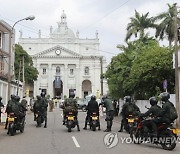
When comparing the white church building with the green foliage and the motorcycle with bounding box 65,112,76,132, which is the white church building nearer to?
the green foliage

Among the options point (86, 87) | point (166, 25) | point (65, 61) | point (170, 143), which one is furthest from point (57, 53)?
point (170, 143)

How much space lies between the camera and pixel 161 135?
10.6m

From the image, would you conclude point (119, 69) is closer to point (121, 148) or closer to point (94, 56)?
point (121, 148)

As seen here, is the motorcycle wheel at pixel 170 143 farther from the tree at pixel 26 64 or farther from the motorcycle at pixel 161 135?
the tree at pixel 26 64

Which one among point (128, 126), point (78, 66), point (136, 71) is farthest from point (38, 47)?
point (128, 126)

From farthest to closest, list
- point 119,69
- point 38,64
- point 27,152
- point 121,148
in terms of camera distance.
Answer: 1. point 38,64
2. point 119,69
3. point 121,148
4. point 27,152

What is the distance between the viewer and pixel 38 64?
95625mm

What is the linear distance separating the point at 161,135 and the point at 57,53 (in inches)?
3387

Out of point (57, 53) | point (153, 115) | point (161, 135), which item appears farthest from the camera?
point (57, 53)

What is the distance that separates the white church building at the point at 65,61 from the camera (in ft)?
313

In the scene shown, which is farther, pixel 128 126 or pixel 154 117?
pixel 128 126

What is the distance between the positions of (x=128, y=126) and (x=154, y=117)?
422cm

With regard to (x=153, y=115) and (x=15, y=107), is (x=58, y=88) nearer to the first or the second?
(x=15, y=107)

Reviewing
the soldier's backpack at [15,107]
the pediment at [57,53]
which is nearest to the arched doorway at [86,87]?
the pediment at [57,53]
